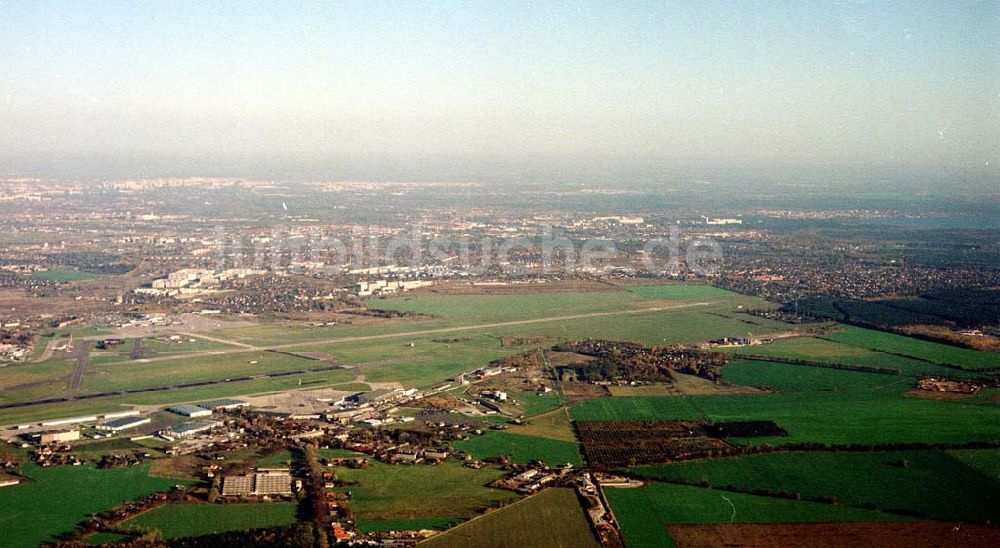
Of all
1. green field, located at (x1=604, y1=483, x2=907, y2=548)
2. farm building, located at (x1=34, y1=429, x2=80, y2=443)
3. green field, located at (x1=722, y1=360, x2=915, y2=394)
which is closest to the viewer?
green field, located at (x1=604, y1=483, x2=907, y2=548)

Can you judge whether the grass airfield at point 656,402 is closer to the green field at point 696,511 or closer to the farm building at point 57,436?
the green field at point 696,511

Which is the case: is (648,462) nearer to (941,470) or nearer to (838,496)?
(838,496)

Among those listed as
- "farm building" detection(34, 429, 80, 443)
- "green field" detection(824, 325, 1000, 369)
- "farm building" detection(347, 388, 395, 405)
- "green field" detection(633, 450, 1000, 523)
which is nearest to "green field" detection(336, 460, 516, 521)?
"green field" detection(633, 450, 1000, 523)

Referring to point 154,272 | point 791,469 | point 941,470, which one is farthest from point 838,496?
point 154,272

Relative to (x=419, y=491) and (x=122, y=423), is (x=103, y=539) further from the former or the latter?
(x=122, y=423)

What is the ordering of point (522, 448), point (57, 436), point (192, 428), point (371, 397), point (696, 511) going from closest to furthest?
1. point (696, 511)
2. point (522, 448)
3. point (57, 436)
4. point (192, 428)
5. point (371, 397)

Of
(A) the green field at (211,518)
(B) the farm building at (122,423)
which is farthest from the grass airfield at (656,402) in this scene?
(B) the farm building at (122,423)

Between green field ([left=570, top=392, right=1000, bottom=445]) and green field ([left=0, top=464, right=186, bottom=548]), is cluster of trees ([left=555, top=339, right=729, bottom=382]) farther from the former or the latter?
green field ([left=0, top=464, right=186, bottom=548])

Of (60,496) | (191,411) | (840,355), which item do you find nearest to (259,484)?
(60,496)
